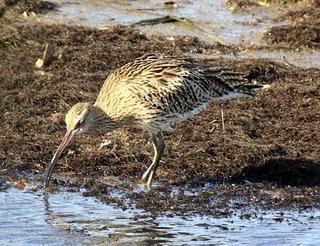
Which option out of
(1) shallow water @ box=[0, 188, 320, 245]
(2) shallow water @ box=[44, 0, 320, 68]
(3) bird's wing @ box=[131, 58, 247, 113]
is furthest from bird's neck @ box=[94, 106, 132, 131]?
(2) shallow water @ box=[44, 0, 320, 68]

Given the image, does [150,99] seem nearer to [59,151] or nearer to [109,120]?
[109,120]

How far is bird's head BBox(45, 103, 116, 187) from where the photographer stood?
40.6 ft

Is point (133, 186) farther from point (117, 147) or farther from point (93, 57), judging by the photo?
point (93, 57)

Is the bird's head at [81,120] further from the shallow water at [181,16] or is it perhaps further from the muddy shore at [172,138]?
the shallow water at [181,16]

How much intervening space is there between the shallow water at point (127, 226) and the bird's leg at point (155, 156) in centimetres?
71

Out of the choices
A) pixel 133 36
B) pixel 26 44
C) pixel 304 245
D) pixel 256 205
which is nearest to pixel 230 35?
pixel 133 36

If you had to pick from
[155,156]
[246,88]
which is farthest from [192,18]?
[155,156]

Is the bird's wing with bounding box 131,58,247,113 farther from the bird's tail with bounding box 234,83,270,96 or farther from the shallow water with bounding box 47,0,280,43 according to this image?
the shallow water with bounding box 47,0,280,43

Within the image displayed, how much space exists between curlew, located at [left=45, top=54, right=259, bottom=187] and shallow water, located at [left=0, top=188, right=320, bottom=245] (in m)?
1.02

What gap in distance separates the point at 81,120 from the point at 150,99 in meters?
0.75

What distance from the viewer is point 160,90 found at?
12688mm

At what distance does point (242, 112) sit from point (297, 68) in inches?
79.1

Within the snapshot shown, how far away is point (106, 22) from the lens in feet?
58.4

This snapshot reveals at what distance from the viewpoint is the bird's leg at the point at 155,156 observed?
1234 cm
